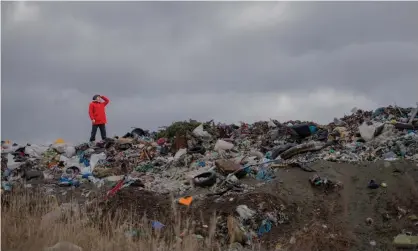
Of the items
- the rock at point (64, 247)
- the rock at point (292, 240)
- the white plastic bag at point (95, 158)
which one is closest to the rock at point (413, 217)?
the rock at point (292, 240)

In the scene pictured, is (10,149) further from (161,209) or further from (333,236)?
(333,236)

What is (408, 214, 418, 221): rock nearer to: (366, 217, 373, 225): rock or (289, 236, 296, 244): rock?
(366, 217, 373, 225): rock

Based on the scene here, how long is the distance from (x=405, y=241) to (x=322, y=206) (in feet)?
4.13

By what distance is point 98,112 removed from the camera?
13.2 m

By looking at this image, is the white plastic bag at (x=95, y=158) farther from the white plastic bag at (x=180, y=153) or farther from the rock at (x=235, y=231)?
the rock at (x=235, y=231)

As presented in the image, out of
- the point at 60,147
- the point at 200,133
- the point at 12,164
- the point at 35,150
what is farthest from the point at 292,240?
the point at 35,150

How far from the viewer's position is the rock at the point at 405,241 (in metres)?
6.16

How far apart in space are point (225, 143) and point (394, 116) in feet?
12.8

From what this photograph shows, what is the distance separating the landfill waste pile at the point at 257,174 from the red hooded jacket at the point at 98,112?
894 mm

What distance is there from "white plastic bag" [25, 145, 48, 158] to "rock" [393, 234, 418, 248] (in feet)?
29.5

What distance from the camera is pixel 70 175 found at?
1028cm

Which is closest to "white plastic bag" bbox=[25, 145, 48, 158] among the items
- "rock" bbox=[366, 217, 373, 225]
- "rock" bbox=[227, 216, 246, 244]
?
"rock" bbox=[227, 216, 246, 244]

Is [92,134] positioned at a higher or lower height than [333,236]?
higher

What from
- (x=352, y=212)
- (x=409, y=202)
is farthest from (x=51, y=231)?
(x=409, y=202)
